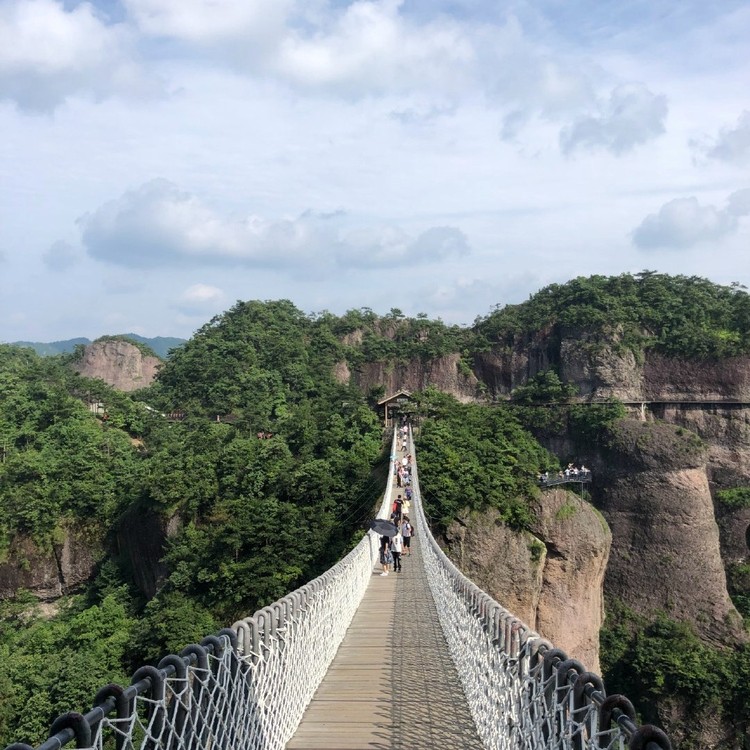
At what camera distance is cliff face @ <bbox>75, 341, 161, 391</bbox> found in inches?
2114

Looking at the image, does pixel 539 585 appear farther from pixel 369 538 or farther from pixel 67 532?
pixel 67 532

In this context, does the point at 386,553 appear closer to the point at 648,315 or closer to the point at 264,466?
the point at 264,466

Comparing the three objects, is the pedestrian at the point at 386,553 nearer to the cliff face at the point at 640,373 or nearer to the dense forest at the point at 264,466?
the dense forest at the point at 264,466

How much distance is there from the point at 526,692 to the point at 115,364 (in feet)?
177

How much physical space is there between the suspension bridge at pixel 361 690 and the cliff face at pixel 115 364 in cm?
4907

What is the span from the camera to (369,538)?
1087cm

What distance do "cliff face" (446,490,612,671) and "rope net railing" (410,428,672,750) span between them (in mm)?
11395

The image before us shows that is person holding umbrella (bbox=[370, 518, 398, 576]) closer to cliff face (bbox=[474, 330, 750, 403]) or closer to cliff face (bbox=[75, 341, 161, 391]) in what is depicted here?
cliff face (bbox=[474, 330, 750, 403])

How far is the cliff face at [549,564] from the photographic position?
17500 mm

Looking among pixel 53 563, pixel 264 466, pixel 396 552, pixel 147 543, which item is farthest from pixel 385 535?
pixel 53 563

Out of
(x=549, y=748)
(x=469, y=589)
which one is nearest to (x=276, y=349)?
(x=469, y=589)

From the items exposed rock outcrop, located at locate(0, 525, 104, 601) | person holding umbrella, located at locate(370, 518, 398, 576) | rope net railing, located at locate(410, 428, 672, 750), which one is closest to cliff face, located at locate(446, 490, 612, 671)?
person holding umbrella, located at locate(370, 518, 398, 576)

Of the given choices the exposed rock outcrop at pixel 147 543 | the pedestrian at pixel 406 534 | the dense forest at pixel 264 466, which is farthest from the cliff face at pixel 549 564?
the exposed rock outcrop at pixel 147 543

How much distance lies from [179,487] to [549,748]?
20.2m
